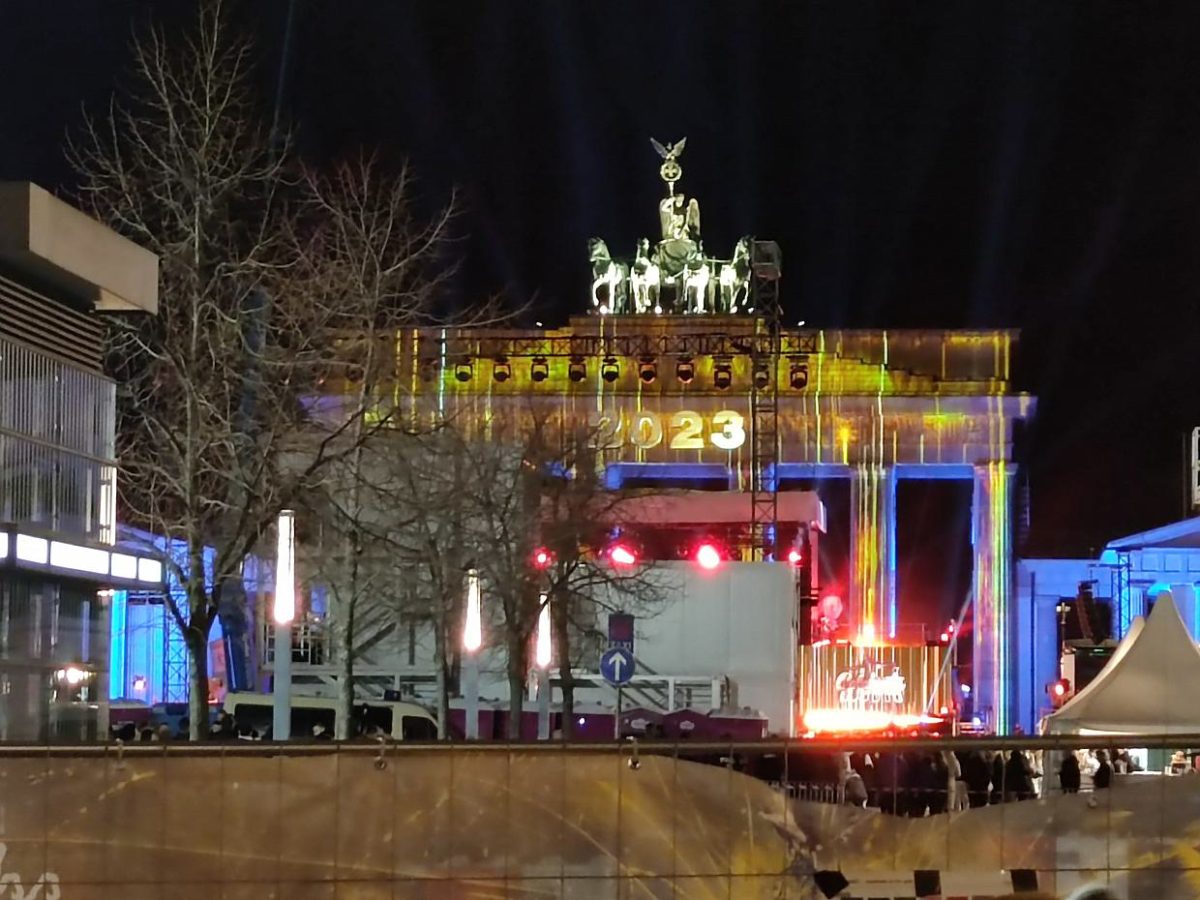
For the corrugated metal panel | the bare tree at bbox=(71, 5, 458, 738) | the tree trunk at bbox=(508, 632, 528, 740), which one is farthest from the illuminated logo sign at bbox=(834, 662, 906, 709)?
the corrugated metal panel

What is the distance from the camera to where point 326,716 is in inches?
1425

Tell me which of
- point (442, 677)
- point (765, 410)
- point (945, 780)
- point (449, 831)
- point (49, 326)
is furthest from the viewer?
point (765, 410)

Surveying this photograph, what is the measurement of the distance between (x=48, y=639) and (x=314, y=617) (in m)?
20.8

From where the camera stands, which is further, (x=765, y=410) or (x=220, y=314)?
(x=765, y=410)

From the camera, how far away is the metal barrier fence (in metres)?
Result: 8.38

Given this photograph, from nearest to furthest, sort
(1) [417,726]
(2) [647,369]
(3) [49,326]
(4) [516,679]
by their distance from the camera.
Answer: (3) [49,326], (4) [516,679], (1) [417,726], (2) [647,369]

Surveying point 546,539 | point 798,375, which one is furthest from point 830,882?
point 798,375

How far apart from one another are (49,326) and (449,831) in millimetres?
9187

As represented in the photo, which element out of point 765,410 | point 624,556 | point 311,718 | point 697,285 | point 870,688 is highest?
point 697,285

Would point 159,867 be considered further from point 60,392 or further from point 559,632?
point 559,632

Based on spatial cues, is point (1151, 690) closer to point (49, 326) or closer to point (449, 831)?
point (449, 831)

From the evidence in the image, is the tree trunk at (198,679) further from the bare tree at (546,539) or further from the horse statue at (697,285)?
the horse statue at (697,285)

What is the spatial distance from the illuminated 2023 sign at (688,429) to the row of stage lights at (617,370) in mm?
1600

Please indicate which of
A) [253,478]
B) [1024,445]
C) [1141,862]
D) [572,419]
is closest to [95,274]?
[253,478]
